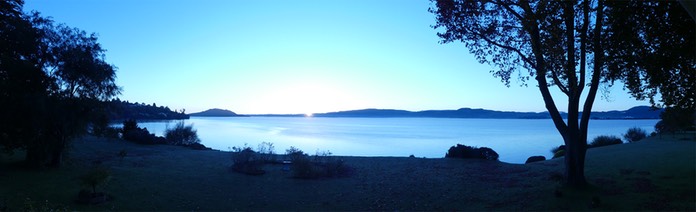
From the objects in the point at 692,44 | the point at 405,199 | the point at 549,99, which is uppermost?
the point at 692,44

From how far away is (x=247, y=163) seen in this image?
57.6ft

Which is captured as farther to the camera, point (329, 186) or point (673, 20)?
point (329, 186)

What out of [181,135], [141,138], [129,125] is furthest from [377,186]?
[129,125]

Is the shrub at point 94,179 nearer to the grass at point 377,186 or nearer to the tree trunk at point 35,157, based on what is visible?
the grass at point 377,186

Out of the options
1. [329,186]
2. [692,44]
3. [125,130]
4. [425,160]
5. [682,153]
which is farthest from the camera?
[125,130]

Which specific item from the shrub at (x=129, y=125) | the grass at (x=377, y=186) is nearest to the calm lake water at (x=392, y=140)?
the shrub at (x=129, y=125)

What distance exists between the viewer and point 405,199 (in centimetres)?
1276

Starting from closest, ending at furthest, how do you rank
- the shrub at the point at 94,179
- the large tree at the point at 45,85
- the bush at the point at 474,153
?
the shrub at the point at 94,179, the large tree at the point at 45,85, the bush at the point at 474,153

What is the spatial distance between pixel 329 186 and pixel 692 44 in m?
10.2

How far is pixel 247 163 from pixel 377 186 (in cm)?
559

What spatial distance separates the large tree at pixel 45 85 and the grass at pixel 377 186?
3.40ft

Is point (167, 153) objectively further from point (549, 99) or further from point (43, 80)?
point (549, 99)

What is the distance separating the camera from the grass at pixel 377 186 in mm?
11391

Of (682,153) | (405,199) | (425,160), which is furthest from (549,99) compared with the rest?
(682,153)
